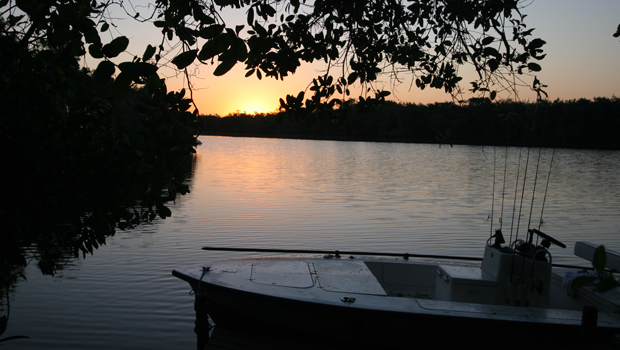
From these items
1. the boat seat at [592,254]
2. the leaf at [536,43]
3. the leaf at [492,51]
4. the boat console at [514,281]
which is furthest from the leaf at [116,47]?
the boat seat at [592,254]

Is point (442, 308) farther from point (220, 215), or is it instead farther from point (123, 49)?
point (220, 215)

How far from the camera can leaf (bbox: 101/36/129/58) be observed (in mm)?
2400

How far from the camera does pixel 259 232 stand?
42.4ft

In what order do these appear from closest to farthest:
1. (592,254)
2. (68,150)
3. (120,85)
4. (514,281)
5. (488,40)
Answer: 1. (120,85)
2. (68,150)
3. (488,40)
4. (514,281)
5. (592,254)

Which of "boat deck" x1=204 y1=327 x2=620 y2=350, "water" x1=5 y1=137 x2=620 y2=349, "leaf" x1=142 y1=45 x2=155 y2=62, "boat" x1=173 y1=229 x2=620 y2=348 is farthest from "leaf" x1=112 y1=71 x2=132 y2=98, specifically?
"water" x1=5 y1=137 x2=620 y2=349

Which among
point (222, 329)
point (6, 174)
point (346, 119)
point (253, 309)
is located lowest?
point (222, 329)

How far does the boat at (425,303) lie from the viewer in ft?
14.7

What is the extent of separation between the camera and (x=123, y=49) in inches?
95.3

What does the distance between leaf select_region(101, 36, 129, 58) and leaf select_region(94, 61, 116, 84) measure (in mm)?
202

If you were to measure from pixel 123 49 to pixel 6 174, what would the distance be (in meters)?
1.80

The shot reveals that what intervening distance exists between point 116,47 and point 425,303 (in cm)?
383

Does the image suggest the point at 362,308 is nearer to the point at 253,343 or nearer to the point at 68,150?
the point at 253,343

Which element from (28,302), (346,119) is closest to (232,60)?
(346,119)

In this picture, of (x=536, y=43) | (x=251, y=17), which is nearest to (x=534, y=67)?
(x=536, y=43)
